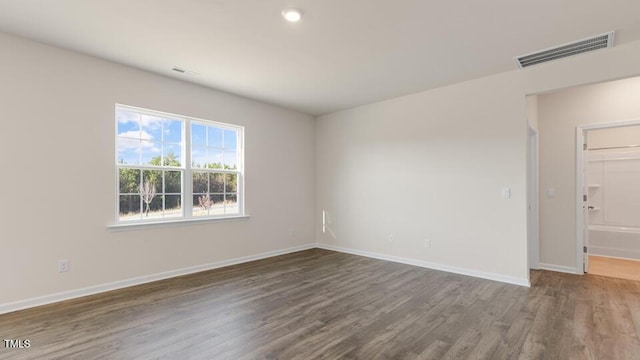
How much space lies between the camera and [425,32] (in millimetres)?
2896

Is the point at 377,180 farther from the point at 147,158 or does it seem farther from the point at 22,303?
the point at 22,303

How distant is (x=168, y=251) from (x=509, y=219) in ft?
14.8

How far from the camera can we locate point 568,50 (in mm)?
3271

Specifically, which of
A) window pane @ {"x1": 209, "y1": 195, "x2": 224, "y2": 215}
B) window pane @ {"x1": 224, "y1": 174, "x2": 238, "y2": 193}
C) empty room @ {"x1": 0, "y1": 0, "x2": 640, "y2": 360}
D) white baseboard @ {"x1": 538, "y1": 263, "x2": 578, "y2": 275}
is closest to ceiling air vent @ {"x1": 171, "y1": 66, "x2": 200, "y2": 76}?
empty room @ {"x1": 0, "y1": 0, "x2": 640, "y2": 360}

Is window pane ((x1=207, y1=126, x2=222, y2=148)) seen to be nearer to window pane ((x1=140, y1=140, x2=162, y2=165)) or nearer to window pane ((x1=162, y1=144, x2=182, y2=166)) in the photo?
window pane ((x1=162, y1=144, x2=182, y2=166))

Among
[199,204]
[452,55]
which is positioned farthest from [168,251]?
[452,55]

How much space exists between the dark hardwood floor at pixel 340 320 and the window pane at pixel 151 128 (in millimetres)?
1910

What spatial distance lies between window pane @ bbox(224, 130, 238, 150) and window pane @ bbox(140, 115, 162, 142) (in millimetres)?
1028

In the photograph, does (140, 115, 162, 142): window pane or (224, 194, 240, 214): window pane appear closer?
(140, 115, 162, 142): window pane

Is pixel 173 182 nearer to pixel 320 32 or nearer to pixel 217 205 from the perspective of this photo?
pixel 217 205

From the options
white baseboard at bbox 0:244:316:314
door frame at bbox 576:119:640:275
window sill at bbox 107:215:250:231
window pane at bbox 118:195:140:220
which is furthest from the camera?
door frame at bbox 576:119:640:275

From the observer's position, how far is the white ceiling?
2.49 m

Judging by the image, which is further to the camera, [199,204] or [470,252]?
[199,204]

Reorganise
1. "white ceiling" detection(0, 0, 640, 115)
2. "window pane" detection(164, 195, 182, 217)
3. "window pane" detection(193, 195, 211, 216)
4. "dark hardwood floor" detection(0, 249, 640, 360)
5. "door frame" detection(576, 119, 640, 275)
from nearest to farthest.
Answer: "dark hardwood floor" detection(0, 249, 640, 360) → "white ceiling" detection(0, 0, 640, 115) → "window pane" detection(164, 195, 182, 217) → "door frame" detection(576, 119, 640, 275) → "window pane" detection(193, 195, 211, 216)
